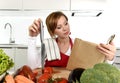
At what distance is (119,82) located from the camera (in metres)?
0.70

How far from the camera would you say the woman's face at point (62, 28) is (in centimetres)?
164

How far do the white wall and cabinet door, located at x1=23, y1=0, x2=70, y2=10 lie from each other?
91mm

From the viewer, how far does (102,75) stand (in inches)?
28.1

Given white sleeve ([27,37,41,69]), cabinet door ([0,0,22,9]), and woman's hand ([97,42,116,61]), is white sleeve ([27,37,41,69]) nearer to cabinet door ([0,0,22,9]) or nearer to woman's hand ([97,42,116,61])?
woman's hand ([97,42,116,61])

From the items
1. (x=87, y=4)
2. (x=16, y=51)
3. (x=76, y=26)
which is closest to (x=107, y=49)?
(x=16, y=51)

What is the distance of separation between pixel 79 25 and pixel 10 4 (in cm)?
102

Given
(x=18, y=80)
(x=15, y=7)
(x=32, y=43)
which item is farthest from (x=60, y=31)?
(x=15, y=7)

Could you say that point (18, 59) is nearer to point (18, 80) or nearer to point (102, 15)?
point (102, 15)

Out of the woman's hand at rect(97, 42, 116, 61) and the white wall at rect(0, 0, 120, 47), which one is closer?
the woman's hand at rect(97, 42, 116, 61)

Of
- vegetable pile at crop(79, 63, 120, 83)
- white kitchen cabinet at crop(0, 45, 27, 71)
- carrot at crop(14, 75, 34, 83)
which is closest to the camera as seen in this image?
vegetable pile at crop(79, 63, 120, 83)

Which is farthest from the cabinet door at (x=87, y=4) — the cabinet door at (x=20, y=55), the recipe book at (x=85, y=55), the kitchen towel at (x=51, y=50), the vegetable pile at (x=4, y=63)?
the vegetable pile at (x=4, y=63)

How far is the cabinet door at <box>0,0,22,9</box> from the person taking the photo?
336 centimetres

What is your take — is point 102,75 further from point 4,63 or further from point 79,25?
point 79,25

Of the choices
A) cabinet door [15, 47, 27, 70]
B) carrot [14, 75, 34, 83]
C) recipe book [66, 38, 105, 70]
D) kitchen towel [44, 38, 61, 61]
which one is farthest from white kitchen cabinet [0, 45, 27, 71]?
carrot [14, 75, 34, 83]
